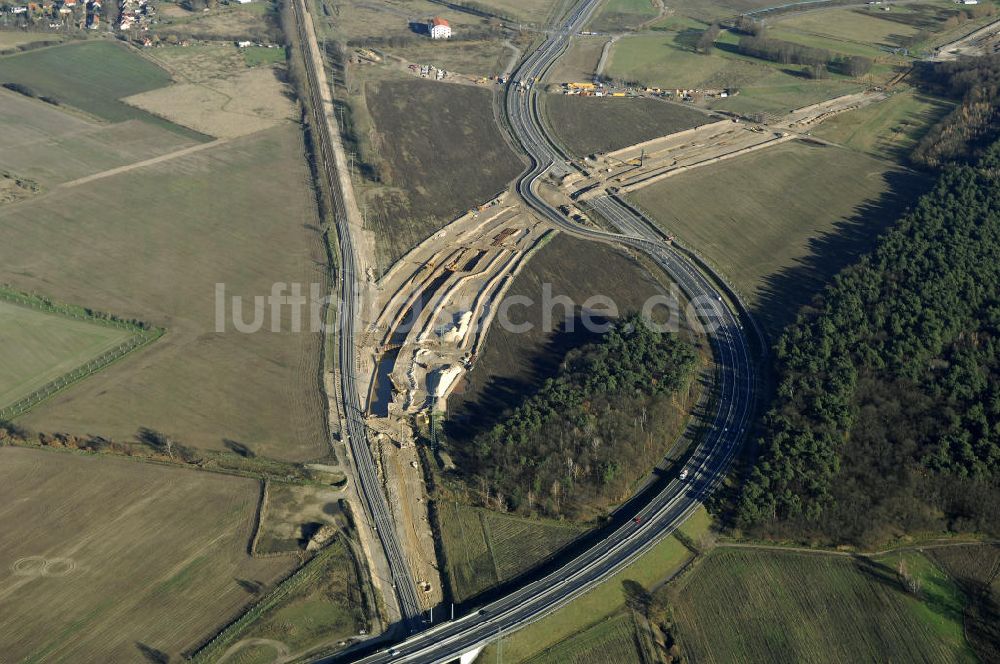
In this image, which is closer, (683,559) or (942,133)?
(683,559)

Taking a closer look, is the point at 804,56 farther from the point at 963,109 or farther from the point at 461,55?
the point at 461,55

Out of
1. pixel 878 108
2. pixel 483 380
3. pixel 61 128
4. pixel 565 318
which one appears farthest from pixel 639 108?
pixel 61 128

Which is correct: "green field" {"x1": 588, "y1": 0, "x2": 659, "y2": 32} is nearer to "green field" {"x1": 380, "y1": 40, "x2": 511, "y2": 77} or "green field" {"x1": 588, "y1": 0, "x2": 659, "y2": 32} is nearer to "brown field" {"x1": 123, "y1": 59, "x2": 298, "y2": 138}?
"green field" {"x1": 380, "y1": 40, "x2": 511, "y2": 77}

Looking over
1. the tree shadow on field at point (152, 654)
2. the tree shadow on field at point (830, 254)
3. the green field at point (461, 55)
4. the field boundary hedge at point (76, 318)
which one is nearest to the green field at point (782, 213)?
the tree shadow on field at point (830, 254)

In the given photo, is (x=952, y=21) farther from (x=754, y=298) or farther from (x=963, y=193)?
(x=754, y=298)

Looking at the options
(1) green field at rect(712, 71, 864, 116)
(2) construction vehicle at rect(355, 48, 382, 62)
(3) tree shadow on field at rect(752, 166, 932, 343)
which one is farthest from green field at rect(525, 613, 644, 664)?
(2) construction vehicle at rect(355, 48, 382, 62)

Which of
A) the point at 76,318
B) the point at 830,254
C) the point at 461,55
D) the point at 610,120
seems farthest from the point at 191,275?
the point at 461,55

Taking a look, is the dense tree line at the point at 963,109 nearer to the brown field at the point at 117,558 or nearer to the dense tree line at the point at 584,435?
the dense tree line at the point at 584,435
